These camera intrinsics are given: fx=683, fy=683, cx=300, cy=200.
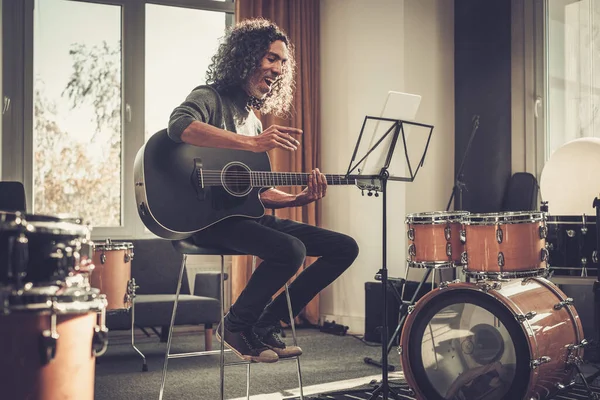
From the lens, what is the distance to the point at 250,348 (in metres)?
2.54

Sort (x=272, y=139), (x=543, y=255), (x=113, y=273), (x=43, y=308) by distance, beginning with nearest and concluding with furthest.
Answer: (x=43, y=308)
(x=272, y=139)
(x=543, y=255)
(x=113, y=273)

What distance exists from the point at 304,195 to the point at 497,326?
944 millimetres

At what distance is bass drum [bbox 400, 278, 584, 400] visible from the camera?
8.64 feet

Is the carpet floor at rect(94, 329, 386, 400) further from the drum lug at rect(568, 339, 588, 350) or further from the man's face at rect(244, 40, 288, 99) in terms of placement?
the man's face at rect(244, 40, 288, 99)

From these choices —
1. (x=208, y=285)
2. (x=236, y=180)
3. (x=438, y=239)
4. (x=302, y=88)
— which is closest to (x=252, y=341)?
(x=236, y=180)

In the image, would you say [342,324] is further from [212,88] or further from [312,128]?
[212,88]

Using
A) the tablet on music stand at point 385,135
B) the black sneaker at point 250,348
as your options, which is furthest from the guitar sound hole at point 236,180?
the black sneaker at point 250,348

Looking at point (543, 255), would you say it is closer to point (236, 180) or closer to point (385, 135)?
point (385, 135)

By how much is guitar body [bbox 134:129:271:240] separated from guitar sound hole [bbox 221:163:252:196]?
15 mm

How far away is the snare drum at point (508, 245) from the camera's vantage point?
271cm

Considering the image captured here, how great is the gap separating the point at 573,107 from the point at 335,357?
2.32 meters

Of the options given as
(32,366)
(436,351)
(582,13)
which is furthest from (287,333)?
(32,366)

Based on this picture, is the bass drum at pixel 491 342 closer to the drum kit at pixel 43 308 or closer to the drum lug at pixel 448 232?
the drum lug at pixel 448 232

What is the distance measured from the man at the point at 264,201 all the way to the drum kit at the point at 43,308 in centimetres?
103
